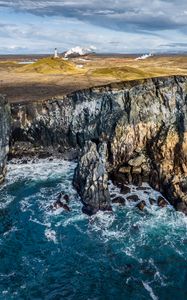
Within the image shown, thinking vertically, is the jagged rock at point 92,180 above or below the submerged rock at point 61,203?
above

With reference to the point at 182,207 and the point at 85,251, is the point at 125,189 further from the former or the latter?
the point at 85,251

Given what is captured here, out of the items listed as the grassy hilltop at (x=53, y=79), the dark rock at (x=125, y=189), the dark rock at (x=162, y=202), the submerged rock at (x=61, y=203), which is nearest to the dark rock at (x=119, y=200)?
the dark rock at (x=125, y=189)

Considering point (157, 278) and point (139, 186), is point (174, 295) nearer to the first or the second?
point (157, 278)

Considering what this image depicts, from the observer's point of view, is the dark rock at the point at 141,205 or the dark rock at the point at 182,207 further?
the dark rock at the point at 141,205

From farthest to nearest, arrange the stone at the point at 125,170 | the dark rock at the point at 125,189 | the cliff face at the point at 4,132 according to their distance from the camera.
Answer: the cliff face at the point at 4,132 → the stone at the point at 125,170 → the dark rock at the point at 125,189

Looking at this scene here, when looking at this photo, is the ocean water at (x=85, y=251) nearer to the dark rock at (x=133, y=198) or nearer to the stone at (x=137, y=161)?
the dark rock at (x=133, y=198)

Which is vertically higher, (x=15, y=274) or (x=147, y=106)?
(x=147, y=106)

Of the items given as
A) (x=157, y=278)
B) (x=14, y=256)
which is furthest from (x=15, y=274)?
(x=157, y=278)
